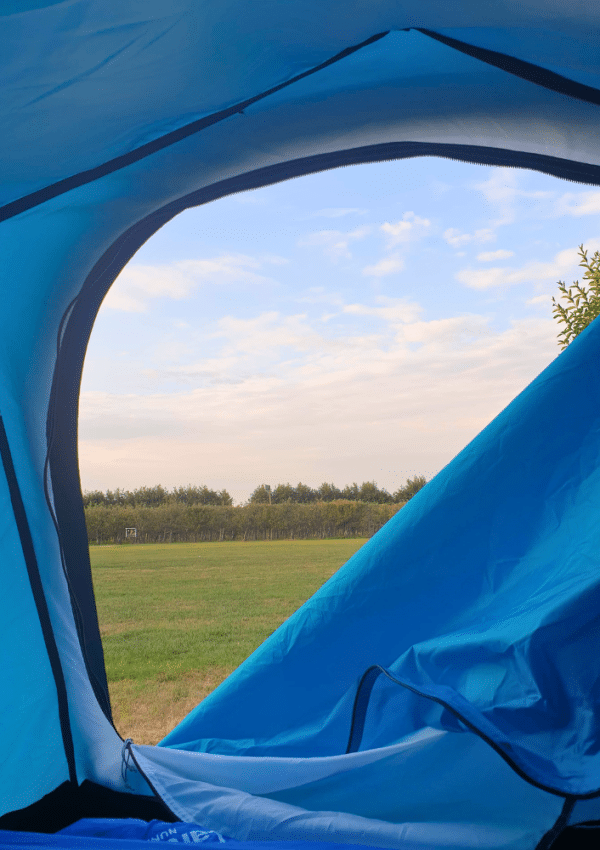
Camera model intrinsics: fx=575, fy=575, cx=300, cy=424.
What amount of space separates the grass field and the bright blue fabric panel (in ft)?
6.05

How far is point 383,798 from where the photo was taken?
2.98 ft

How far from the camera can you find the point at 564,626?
0.87 meters

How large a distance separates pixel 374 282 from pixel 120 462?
623 inches

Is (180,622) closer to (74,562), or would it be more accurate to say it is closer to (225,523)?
(74,562)

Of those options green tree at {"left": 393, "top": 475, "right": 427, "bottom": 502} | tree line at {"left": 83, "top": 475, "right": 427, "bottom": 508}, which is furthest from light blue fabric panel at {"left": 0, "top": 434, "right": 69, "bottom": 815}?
tree line at {"left": 83, "top": 475, "right": 427, "bottom": 508}

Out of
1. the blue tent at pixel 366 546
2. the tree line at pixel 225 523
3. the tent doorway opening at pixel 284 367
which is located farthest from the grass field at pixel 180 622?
the tree line at pixel 225 523

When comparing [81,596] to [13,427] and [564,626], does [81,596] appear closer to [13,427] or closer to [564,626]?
[13,427]

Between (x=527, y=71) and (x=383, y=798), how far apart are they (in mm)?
1138

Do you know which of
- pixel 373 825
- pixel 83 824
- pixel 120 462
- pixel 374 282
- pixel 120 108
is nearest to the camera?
pixel 120 108

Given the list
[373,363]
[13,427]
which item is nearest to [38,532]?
[13,427]

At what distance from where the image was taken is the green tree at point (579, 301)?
2662mm

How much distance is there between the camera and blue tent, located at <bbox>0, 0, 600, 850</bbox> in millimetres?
734

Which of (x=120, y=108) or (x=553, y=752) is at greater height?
(x=120, y=108)

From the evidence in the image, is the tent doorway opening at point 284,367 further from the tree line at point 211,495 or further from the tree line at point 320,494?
the tree line at point 320,494
